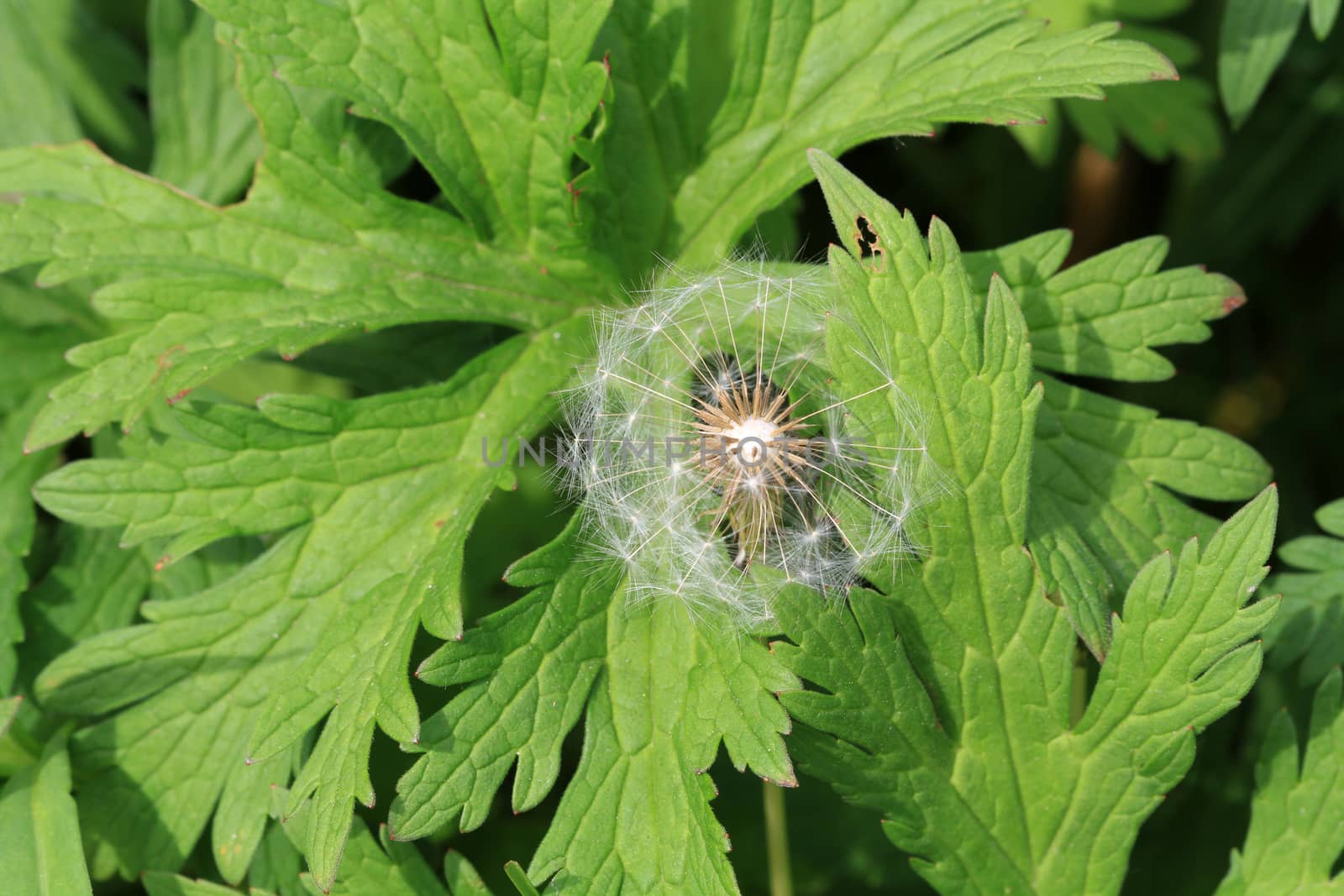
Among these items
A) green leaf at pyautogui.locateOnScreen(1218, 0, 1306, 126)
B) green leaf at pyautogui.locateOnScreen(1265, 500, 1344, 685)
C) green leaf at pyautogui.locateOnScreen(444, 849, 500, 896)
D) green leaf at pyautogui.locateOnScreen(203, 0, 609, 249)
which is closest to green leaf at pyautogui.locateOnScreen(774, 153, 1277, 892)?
green leaf at pyautogui.locateOnScreen(1265, 500, 1344, 685)

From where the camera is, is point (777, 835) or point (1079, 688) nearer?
point (1079, 688)

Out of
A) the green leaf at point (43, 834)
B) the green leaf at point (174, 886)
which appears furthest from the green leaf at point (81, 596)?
the green leaf at point (174, 886)

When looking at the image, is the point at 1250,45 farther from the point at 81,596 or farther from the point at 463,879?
the point at 81,596

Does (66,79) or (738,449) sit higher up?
(66,79)

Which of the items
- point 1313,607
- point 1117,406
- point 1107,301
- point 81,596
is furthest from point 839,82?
point 81,596

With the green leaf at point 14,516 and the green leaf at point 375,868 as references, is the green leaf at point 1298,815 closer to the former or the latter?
the green leaf at point 375,868
